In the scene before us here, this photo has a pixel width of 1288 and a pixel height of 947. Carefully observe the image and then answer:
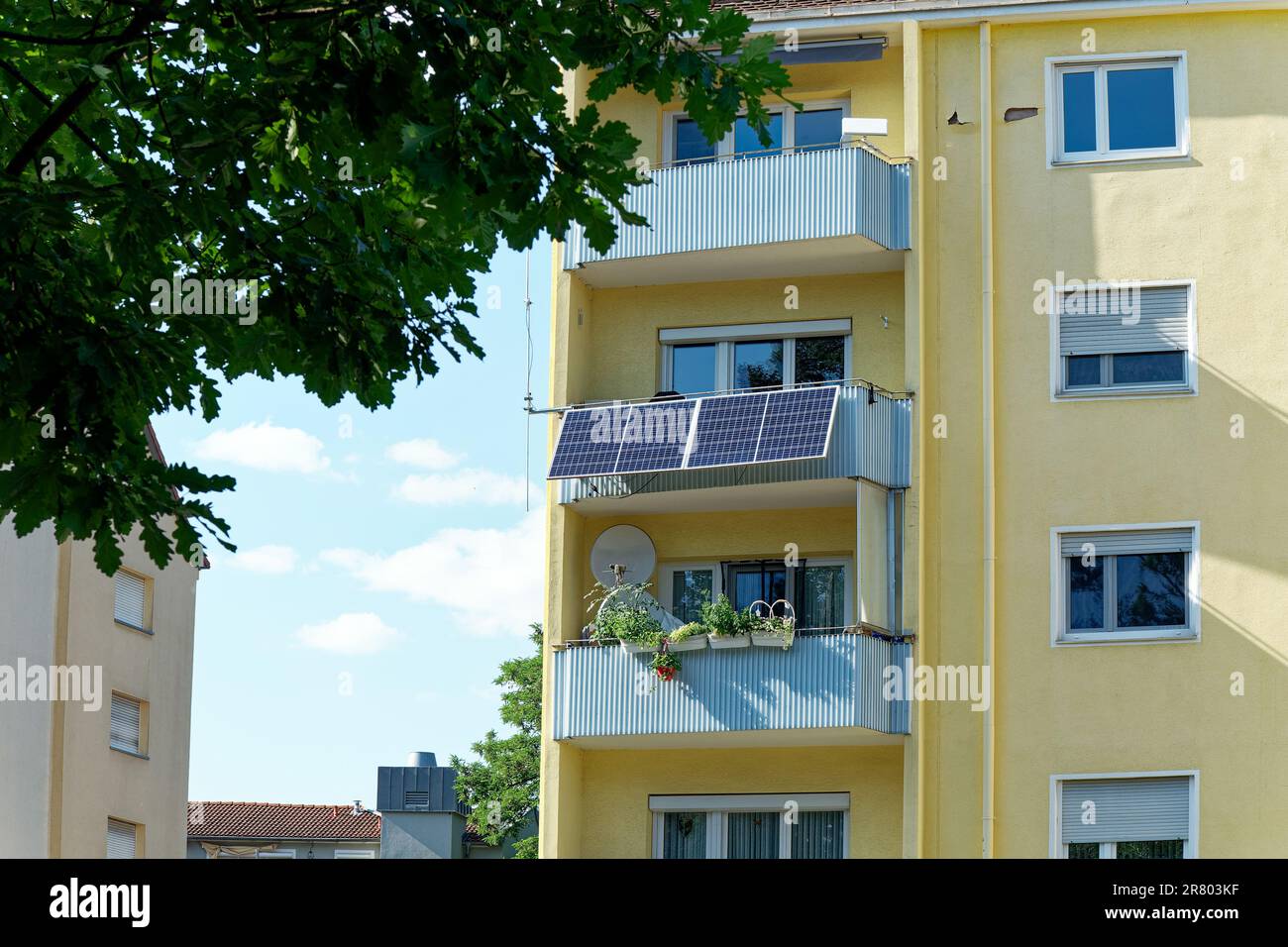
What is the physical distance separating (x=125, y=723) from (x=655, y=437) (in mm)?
17534

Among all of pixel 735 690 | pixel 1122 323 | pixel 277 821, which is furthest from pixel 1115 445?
pixel 277 821

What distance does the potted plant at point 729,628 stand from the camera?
20953 millimetres

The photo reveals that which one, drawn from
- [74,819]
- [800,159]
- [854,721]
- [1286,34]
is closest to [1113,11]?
[1286,34]

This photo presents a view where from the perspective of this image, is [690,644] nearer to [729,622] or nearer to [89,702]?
[729,622]

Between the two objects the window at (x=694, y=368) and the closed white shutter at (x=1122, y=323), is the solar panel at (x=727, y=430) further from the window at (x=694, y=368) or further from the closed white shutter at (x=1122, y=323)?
the closed white shutter at (x=1122, y=323)

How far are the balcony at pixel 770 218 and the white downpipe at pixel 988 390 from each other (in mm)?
870

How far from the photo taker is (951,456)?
21.3m

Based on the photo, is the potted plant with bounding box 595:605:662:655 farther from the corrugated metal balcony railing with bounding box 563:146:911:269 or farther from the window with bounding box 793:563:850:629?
the corrugated metal balcony railing with bounding box 563:146:911:269

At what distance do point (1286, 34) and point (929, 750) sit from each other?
870cm

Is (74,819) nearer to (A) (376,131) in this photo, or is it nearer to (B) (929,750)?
(B) (929,750)

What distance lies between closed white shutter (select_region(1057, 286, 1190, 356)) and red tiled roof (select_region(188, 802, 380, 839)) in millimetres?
43911

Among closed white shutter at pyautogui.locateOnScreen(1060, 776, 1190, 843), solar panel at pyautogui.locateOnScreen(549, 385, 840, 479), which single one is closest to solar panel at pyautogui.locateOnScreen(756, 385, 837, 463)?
solar panel at pyautogui.locateOnScreen(549, 385, 840, 479)

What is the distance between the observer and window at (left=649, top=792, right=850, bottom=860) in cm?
2116
